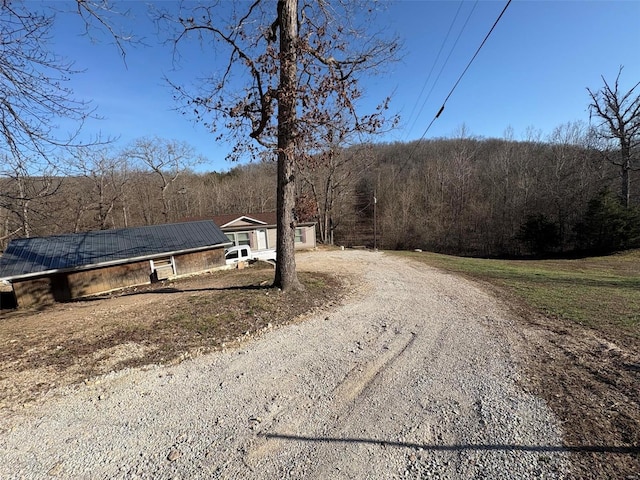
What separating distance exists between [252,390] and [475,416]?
2.41 metres

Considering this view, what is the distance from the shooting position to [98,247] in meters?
11.9

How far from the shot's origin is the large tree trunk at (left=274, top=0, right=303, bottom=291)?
6.24 m

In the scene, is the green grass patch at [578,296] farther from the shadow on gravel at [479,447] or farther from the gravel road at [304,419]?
the shadow on gravel at [479,447]

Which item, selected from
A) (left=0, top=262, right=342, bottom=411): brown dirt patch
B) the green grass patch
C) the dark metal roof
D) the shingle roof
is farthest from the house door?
(left=0, top=262, right=342, bottom=411): brown dirt patch

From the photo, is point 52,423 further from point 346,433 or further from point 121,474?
point 346,433

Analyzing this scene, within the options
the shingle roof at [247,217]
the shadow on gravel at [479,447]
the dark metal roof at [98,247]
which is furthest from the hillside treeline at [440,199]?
the shadow on gravel at [479,447]

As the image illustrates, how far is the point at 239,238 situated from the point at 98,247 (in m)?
10.4

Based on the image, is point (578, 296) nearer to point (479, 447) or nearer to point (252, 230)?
point (479, 447)

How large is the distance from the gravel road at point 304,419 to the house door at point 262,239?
1819 cm

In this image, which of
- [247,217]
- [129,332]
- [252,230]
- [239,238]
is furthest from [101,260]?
[247,217]

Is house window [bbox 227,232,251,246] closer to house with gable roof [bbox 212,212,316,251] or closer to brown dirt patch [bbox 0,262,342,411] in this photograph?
house with gable roof [bbox 212,212,316,251]

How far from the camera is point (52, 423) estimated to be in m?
2.88

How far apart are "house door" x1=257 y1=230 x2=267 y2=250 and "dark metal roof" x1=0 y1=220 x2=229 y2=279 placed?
7350 millimetres

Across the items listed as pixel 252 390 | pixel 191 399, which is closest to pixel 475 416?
pixel 252 390
